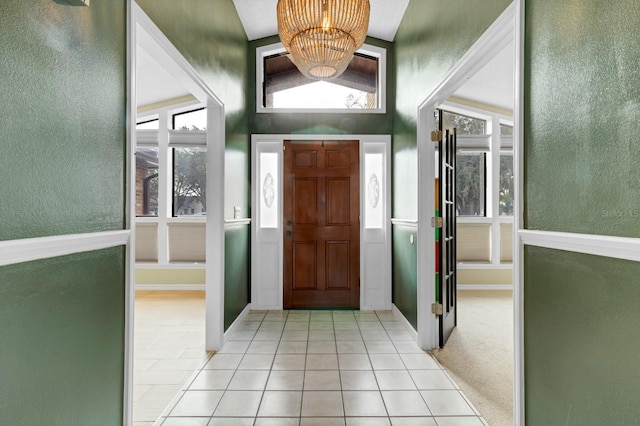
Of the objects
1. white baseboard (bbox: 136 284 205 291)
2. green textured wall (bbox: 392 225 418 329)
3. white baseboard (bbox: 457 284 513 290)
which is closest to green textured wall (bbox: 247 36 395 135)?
green textured wall (bbox: 392 225 418 329)

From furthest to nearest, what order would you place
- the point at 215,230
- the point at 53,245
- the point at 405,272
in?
1. the point at 405,272
2. the point at 215,230
3. the point at 53,245

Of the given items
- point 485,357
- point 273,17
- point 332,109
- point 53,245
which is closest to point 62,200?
point 53,245

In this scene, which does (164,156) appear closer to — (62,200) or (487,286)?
(62,200)

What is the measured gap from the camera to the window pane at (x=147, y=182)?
550 cm

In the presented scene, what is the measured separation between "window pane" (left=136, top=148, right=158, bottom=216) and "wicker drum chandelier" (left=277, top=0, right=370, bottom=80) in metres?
3.76

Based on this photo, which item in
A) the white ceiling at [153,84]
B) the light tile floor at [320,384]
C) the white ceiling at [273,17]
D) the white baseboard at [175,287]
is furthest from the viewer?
Answer: the white baseboard at [175,287]

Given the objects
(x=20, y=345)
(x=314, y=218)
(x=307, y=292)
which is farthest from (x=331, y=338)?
(x=20, y=345)

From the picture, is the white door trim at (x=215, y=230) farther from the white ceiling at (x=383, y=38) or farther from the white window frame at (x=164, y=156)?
the white window frame at (x=164, y=156)

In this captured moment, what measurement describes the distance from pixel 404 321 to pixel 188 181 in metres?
3.60

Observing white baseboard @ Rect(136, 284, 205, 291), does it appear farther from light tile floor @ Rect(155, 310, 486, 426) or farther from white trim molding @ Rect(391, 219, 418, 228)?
white trim molding @ Rect(391, 219, 418, 228)

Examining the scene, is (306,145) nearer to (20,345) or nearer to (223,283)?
(223,283)

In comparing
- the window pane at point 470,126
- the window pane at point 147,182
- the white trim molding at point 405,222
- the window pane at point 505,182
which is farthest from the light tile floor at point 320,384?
the window pane at point 470,126

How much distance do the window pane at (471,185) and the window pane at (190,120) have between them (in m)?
3.78

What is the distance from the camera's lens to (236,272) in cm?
383
